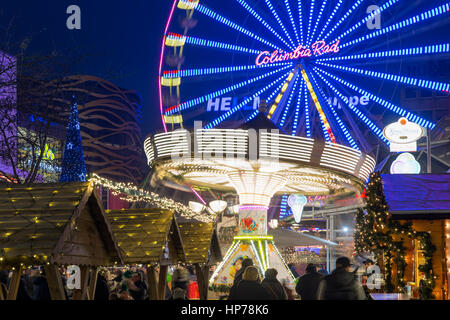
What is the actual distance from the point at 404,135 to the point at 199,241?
7.86 m

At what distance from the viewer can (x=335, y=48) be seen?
29594mm

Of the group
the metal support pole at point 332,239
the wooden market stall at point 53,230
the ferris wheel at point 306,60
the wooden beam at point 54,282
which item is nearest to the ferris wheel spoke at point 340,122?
the ferris wheel at point 306,60

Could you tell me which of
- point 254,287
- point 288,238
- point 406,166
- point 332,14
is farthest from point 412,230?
point 332,14

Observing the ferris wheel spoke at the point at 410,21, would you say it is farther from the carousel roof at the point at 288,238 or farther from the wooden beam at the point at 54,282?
the wooden beam at the point at 54,282

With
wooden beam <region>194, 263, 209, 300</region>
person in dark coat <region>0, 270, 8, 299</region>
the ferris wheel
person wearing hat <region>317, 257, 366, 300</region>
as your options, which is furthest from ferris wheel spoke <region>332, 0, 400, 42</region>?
person wearing hat <region>317, 257, 366, 300</region>

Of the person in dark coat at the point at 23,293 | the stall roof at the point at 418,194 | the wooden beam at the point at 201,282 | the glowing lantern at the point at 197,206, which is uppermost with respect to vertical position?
the glowing lantern at the point at 197,206

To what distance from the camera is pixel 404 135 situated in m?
19.0

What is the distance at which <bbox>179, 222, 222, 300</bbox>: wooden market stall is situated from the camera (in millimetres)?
14297

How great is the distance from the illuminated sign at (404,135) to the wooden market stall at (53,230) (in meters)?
13.3

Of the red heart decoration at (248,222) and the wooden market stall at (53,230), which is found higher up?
the red heart decoration at (248,222)

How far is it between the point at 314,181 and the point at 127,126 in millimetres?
85713

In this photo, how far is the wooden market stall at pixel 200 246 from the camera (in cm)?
1430

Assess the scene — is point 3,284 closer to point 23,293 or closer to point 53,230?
point 23,293

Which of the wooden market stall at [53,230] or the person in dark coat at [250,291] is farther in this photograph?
the person in dark coat at [250,291]
